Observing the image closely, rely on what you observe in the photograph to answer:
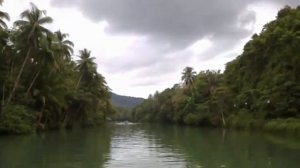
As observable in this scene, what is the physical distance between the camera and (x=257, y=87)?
71000 millimetres

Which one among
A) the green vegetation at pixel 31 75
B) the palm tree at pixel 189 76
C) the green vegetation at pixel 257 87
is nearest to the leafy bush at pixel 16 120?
the green vegetation at pixel 31 75

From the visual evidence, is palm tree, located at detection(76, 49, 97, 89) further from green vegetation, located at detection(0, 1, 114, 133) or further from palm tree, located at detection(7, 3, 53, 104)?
palm tree, located at detection(7, 3, 53, 104)

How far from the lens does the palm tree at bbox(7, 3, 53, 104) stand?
173ft

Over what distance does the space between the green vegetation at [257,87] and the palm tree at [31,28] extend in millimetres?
28572

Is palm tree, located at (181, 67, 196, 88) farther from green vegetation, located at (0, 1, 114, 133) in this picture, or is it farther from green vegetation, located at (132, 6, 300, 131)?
green vegetation, located at (0, 1, 114, 133)

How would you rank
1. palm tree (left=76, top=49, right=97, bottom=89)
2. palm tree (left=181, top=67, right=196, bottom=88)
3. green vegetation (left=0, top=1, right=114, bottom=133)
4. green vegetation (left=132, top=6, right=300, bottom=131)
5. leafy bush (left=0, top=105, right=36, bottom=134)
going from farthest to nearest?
palm tree (left=181, top=67, right=196, bottom=88)
palm tree (left=76, top=49, right=97, bottom=89)
green vegetation (left=132, top=6, right=300, bottom=131)
green vegetation (left=0, top=1, right=114, bottom=133)
leafy bush (left=0, top=105, right=36, bottom=134)

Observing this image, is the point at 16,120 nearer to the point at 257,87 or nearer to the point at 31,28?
the point at 31,28

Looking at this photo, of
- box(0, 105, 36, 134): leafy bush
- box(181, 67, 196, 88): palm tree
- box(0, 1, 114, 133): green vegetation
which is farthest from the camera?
box(181, 67, 196, 88): palm tree

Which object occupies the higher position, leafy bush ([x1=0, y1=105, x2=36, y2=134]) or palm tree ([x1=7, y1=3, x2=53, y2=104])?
palm tree ([x1=7, y1=3, x2=53, y2=104])

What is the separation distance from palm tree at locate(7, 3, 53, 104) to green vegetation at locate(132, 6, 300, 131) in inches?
1125

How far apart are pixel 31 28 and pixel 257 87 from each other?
3571 centimetres

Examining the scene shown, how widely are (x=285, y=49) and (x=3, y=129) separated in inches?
1350

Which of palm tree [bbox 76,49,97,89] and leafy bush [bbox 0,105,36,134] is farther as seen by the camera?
palm tree [bbox 76,49,97,89]

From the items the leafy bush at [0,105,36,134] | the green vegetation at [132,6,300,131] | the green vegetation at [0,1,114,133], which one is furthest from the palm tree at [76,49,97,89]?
the leafy bush at [0,105,36,134]
